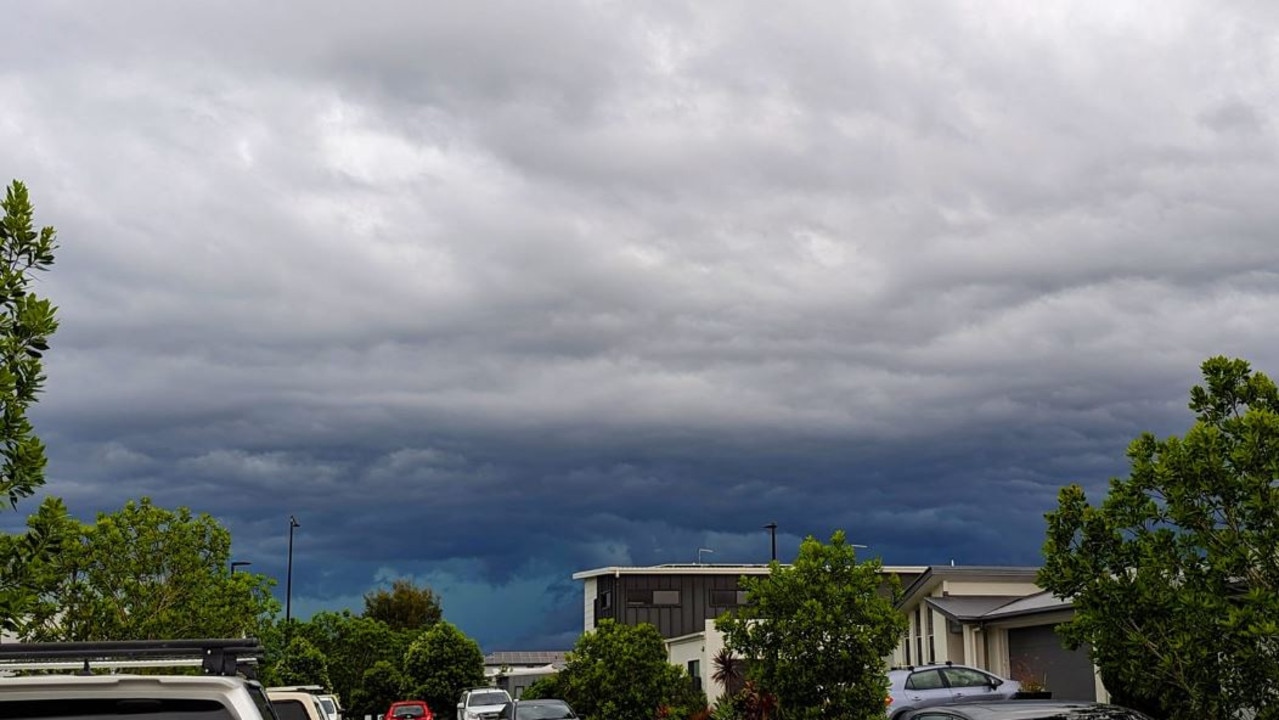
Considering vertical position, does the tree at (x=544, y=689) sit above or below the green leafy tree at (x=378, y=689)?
above

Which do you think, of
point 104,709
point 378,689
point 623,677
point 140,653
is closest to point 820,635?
point 140,653

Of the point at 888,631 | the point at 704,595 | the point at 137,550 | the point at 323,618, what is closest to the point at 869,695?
the point at 888,631

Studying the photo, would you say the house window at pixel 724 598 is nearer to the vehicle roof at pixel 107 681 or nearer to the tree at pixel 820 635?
the tree at pixel 820 635

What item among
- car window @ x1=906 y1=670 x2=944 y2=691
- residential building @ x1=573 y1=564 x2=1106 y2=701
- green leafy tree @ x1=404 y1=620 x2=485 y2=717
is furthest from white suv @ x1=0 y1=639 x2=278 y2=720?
green leafy tree @ x1=404 y1=620 x2=485 y2=717

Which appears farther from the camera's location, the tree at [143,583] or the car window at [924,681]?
the car window at [924,681]

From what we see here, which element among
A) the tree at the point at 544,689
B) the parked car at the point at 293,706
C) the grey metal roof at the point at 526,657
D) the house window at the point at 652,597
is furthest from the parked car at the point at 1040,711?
the grey metal roof at the point at 526,657

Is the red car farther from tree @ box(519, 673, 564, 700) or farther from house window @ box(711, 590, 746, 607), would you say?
house window @ box(711, 590, 746, 607)

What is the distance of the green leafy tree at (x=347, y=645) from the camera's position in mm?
71000

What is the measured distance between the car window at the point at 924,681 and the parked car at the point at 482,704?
1669cm

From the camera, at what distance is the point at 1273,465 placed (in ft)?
46.6

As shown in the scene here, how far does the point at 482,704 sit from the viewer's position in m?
45.6

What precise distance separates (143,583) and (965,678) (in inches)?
708

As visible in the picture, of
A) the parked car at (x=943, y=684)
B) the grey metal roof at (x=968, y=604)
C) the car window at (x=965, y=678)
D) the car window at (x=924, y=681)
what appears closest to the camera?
the parked car at (x=943, y=684)

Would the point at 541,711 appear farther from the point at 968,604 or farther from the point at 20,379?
the point at 20,379
